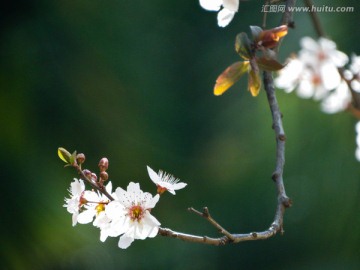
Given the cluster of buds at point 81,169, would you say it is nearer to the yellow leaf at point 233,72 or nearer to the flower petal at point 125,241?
the flower petal at point 125,241

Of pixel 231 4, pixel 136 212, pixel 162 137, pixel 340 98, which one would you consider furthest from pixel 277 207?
pixel 162 137

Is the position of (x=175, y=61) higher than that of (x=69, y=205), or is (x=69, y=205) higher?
(x=69, y=205)

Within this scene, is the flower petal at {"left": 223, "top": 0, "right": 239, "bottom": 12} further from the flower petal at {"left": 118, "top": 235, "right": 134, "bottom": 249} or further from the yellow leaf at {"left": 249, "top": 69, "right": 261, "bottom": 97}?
the flower petal at {"left": 118, "top": 235, "right": 134, "bottom": 249}

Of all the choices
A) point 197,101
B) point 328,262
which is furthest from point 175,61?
point 328,262

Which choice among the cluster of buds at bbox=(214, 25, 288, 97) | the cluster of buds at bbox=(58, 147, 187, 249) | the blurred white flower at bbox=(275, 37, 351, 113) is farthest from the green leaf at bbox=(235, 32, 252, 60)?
the blurred white flower at bbox=(275, 37, 351, 113)

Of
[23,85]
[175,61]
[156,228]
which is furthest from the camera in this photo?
[175,61]

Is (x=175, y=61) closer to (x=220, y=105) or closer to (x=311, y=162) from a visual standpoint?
(x=220, y=105)

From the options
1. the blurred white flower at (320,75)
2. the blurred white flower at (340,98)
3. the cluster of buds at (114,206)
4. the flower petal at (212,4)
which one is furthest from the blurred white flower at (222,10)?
the blurred white flower at (340,98)
